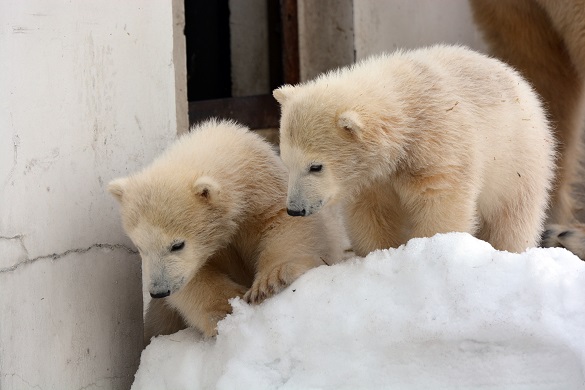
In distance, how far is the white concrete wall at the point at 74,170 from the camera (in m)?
2.51

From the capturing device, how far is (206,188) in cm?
286

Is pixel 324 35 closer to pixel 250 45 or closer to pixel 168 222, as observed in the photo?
pixel 250 45

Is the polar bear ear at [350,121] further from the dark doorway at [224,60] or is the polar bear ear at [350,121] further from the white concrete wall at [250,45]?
the white concrete wall at [250,45]

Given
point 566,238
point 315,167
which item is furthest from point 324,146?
point 566,238

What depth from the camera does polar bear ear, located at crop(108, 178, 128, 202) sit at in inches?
111

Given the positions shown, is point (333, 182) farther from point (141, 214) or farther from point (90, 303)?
point (90, 303)

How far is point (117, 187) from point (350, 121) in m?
0.75

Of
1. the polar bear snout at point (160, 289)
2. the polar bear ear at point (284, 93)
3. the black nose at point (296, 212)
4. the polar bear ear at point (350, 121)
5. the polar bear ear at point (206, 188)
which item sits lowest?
the polar bear snout at point (160, 289)

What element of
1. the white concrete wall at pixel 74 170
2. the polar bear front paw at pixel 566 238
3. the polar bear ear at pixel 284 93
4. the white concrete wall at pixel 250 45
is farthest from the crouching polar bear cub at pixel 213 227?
the white concrete wall at pixel 250 45

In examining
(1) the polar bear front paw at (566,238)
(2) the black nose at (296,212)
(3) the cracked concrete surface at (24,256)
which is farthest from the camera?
(1) the polar bear front paw at (566,238)

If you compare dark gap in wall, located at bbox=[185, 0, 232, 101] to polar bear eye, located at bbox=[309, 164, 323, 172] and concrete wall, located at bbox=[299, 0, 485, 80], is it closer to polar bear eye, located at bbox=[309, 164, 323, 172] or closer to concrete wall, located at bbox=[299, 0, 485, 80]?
concrete wall, located at bbox=[299, 0, 485, 80]

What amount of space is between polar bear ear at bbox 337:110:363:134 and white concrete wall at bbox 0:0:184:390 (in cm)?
78

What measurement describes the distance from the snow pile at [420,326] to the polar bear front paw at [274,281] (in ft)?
0.19

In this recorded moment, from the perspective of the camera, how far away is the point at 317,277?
104 inches
